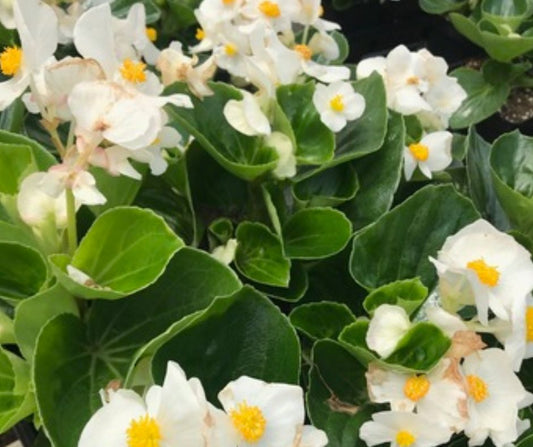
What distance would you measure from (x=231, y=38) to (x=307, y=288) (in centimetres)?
26

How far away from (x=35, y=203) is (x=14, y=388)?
0.14m

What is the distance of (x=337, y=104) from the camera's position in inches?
28.1

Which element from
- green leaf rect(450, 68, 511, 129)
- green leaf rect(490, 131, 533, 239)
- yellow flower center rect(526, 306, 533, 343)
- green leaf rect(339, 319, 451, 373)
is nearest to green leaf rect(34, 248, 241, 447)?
green leaf rect(339, 319, 451, 373)

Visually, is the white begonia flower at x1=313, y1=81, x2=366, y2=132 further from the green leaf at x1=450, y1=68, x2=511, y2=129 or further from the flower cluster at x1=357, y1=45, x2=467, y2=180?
the green leaf at x1=450, y1=68, x2=511, y2=129

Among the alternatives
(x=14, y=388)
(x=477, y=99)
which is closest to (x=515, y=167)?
(x=14, y=388)

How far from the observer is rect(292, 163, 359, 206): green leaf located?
744 millimetres

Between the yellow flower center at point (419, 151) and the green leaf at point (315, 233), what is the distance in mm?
115

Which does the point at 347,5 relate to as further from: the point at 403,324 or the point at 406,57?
the point at 403,324

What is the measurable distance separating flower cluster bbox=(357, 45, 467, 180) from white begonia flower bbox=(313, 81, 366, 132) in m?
0.05

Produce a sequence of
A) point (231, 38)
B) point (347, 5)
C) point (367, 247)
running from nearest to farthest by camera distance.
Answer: point (367, 247), point (231, 38), point (347, 5)

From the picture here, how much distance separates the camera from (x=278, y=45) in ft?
2.32

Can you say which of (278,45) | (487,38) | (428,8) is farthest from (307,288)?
(428,8)

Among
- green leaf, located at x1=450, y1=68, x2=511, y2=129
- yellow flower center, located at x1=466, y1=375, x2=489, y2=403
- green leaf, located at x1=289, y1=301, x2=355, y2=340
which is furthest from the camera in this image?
green leaf, located at x1=450, y1=68, x2=511, y2=129

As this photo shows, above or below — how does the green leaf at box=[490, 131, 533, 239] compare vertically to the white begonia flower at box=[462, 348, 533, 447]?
below
